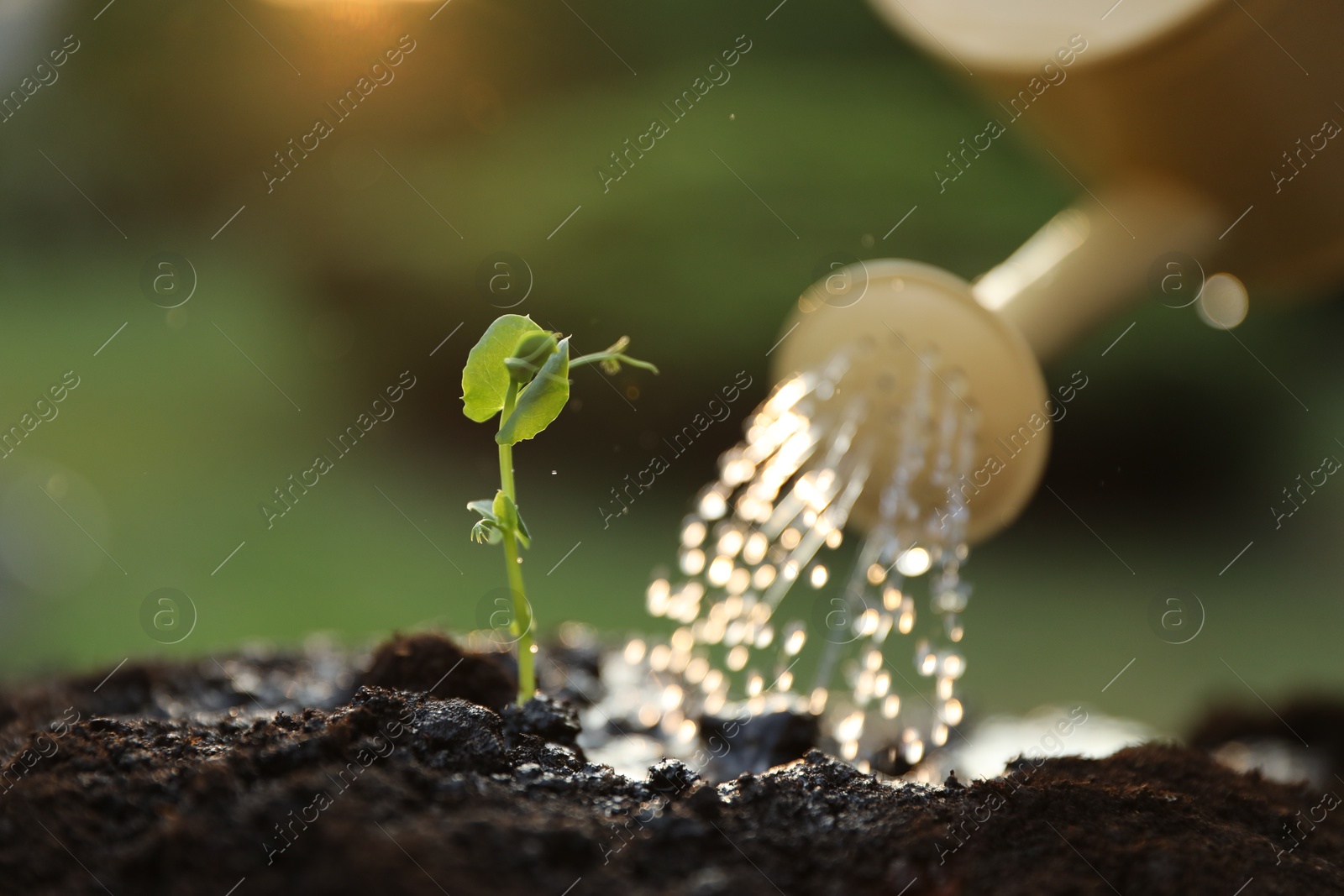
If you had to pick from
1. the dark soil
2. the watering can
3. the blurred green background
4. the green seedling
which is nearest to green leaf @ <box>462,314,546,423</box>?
the green seedling

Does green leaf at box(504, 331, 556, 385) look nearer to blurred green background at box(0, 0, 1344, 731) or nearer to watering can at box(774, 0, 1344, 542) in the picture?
watering can at box(774, 0, 1344, 542)

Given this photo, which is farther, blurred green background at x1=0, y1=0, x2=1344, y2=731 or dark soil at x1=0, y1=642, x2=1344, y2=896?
blurred green background at x1=0, y1=0, x2=1344, y2=731

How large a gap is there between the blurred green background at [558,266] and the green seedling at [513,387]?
3.63ft

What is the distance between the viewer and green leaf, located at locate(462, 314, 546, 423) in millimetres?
466

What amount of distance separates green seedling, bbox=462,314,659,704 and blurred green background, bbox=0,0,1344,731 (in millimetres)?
1107

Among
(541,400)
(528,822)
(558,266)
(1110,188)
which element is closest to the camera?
(528,822)

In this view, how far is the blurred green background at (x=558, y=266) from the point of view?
1.72 metres

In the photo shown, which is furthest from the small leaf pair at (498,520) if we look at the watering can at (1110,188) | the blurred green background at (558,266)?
the blurred green background at (558,266)

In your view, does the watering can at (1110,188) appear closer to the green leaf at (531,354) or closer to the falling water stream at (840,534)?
A: the falling water stream at (840,534)

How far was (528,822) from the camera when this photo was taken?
0.35 meters

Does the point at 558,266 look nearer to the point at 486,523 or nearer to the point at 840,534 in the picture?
the point at 840,534

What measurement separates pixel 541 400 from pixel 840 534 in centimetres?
38

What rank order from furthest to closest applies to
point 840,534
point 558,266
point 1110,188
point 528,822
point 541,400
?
point 558,266 < point 1110,188 < point 840,534 < point 541,400 < point 528,822

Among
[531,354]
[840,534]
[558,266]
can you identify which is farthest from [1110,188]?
[558,266]
